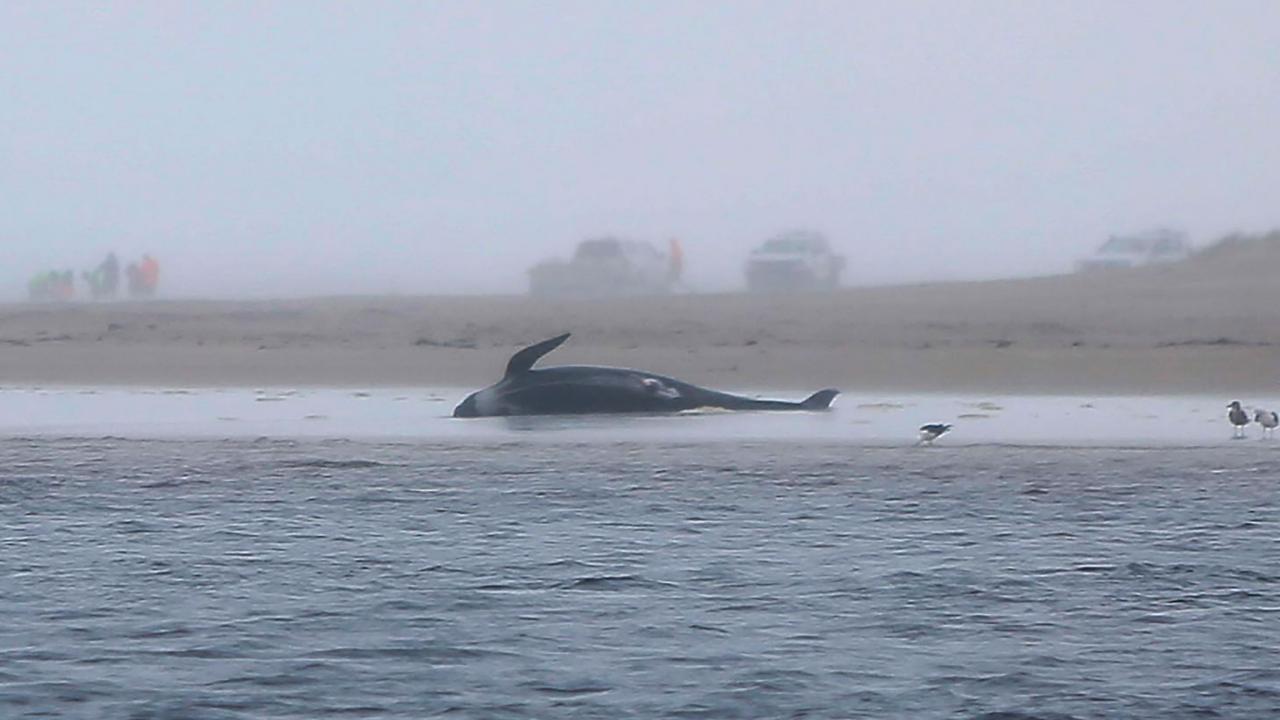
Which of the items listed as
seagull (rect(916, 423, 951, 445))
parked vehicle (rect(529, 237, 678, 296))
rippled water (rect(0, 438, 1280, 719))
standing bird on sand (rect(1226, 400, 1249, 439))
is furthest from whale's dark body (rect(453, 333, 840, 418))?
parked vehicle (rect(529, 237, 678, 296))

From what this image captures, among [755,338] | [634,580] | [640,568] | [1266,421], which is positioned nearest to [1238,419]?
[1266,421]

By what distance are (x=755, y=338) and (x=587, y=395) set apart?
383 cm

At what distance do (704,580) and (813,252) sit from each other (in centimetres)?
1598

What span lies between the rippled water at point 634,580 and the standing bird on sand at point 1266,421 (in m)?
0.33

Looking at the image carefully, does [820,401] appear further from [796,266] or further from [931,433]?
[796,266]

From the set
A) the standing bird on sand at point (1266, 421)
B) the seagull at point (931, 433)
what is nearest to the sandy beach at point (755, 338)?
the standing bird on sand at point (1266, 421)

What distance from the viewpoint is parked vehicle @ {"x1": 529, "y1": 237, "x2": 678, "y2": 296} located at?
22.0 meters

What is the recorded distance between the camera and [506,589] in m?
7.69

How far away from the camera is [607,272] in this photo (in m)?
22.6

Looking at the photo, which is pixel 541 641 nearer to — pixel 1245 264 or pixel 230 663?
pixel 230 663

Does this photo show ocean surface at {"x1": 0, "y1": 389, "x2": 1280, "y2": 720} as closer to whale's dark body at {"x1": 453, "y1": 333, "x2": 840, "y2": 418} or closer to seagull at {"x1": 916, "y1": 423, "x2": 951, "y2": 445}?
seagull at {"x1": 916, "y1": 423, "x2": 951, "y2": 445}

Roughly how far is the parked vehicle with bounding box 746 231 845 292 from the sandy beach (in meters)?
2.51

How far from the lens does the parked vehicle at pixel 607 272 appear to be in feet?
72.0

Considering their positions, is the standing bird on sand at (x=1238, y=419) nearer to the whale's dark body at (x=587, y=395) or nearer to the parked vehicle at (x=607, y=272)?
the whale's dark body at (x=587, y=395)
